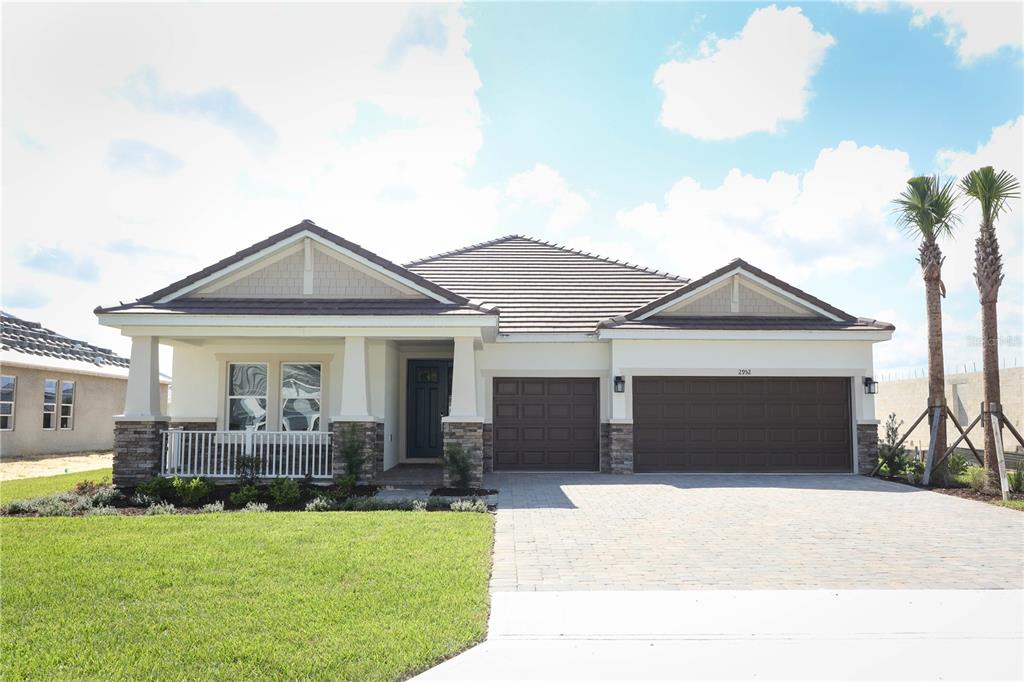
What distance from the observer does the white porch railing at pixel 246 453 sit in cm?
1392

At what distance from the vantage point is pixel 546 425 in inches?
669

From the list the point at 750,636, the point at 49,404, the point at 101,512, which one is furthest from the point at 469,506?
the point at 49,404

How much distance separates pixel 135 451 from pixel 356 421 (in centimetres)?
434

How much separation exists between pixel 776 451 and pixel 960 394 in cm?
1069

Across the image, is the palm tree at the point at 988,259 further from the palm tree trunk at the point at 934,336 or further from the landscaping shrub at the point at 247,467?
the landscaping shrub at the point at 247,467

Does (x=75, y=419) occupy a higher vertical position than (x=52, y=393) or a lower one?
lower

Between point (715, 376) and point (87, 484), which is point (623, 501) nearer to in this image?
point (715, 376)

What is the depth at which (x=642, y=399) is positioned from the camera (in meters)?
16.6

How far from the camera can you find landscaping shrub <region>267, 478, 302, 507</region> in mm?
11750

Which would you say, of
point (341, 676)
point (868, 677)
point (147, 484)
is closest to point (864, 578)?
point (868, 677)

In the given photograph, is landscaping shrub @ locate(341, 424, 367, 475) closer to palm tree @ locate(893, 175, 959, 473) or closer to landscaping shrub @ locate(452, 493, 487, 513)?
landscaping shrub @ locate(452, 493, 487, 513)

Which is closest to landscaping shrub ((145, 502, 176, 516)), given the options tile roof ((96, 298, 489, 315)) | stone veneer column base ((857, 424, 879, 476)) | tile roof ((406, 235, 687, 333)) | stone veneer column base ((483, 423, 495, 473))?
tile roof ((96, 298, 489, 315))

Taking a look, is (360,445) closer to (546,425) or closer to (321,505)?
(321,505)

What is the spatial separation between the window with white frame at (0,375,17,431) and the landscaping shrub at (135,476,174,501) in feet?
37.5
